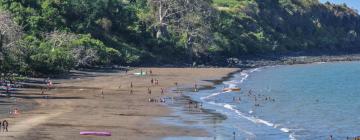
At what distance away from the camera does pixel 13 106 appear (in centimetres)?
5512

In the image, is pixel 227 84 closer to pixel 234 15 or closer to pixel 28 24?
pixel 28 24

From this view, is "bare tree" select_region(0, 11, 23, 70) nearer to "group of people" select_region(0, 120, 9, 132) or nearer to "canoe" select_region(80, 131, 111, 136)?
"group of people" select_region(0, 120, 9, 132)

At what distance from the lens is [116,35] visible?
12862 centimetres

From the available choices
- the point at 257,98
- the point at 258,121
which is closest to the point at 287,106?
the point at 257,98

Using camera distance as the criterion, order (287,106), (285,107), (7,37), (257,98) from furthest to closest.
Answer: (7,37), (257,98), (287,106), (285,107)

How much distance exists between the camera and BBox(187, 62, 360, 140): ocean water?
4816 centimetres

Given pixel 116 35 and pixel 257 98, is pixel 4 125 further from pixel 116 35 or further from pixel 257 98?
pixel 116 35

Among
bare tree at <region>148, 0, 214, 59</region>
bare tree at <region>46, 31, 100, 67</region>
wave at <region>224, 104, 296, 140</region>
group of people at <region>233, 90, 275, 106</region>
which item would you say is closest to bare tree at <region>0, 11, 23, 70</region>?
bare tree at <region>46, 31, 100, 67</region>

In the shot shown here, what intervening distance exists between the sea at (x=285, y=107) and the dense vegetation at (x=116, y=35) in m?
21.2

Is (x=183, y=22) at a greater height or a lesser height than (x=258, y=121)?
greater

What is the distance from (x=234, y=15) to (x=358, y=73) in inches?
2694

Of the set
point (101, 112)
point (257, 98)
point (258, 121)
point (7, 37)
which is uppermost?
point (7, 37)

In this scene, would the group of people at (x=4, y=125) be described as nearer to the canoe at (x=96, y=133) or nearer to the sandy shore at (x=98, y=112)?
the sandy shore at (x=98, y=112)

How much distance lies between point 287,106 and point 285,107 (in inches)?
36.7
